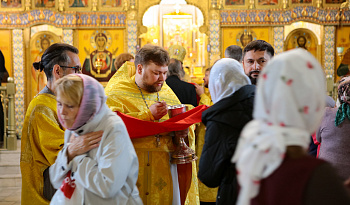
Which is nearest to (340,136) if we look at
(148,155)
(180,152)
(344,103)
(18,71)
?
(344,103)

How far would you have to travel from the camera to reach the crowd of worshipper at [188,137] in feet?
4.82

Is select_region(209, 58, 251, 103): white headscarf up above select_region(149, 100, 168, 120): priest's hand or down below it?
above

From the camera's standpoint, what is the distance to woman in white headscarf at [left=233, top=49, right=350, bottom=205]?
4.76 ft

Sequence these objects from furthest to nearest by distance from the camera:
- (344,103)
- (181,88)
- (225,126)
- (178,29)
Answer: (178,29) → (181,88) → (344,103) → (225,126)

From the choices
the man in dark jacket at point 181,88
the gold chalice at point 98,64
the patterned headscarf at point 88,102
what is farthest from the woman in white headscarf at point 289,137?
the gold chalice at point 98,64

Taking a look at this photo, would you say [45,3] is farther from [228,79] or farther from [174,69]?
[228,79]

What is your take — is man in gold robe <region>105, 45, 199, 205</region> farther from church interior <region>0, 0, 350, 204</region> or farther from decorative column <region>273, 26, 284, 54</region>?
decorative column <region>273, 26, 284, 54</region>

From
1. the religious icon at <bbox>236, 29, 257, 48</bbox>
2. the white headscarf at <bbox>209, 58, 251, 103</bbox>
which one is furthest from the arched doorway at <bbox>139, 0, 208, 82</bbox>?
the white headscarf at <bbox>209, 58, 251, 103</bbox>

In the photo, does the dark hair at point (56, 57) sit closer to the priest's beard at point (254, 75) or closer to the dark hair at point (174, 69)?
the priest's beard at point (254, 75)

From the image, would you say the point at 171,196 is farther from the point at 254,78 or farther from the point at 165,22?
the point at 165,22

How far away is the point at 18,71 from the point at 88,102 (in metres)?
10.4

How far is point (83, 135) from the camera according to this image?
2.37 meters

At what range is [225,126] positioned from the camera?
7.98ft

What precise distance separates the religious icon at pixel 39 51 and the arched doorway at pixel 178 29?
2581 millimetres
